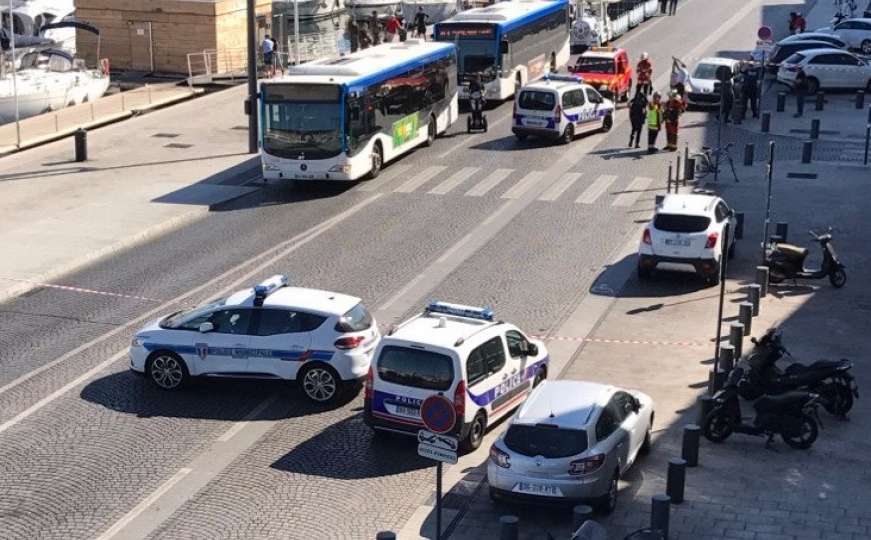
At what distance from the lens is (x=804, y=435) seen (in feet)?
65.5

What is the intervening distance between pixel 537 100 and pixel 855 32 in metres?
24.5

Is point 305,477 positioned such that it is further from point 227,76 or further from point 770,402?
point 227,76

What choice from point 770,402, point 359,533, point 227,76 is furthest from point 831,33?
point 359,533

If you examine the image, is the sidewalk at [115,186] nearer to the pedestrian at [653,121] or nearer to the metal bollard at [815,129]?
the pedestrian at [653,121]

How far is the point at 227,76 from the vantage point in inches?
2099

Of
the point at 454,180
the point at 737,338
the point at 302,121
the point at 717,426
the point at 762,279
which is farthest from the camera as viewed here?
the point at 454,180

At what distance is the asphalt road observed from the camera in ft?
60.6

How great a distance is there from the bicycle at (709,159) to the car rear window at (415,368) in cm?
Answer: 1873

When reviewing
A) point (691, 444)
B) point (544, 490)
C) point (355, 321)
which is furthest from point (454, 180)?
point (544, 490)

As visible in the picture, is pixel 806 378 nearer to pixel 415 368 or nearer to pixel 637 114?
pixel 415 368

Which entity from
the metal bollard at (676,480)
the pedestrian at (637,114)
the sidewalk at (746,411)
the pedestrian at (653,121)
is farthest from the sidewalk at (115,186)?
the metal bollard at (676,480)

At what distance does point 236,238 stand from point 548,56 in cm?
2394

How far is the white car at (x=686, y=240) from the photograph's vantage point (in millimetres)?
27859

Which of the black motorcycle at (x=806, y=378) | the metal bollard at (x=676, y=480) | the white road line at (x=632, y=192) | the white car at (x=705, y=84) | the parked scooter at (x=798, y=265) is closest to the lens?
the metal bollard at (x=676, y=480)
